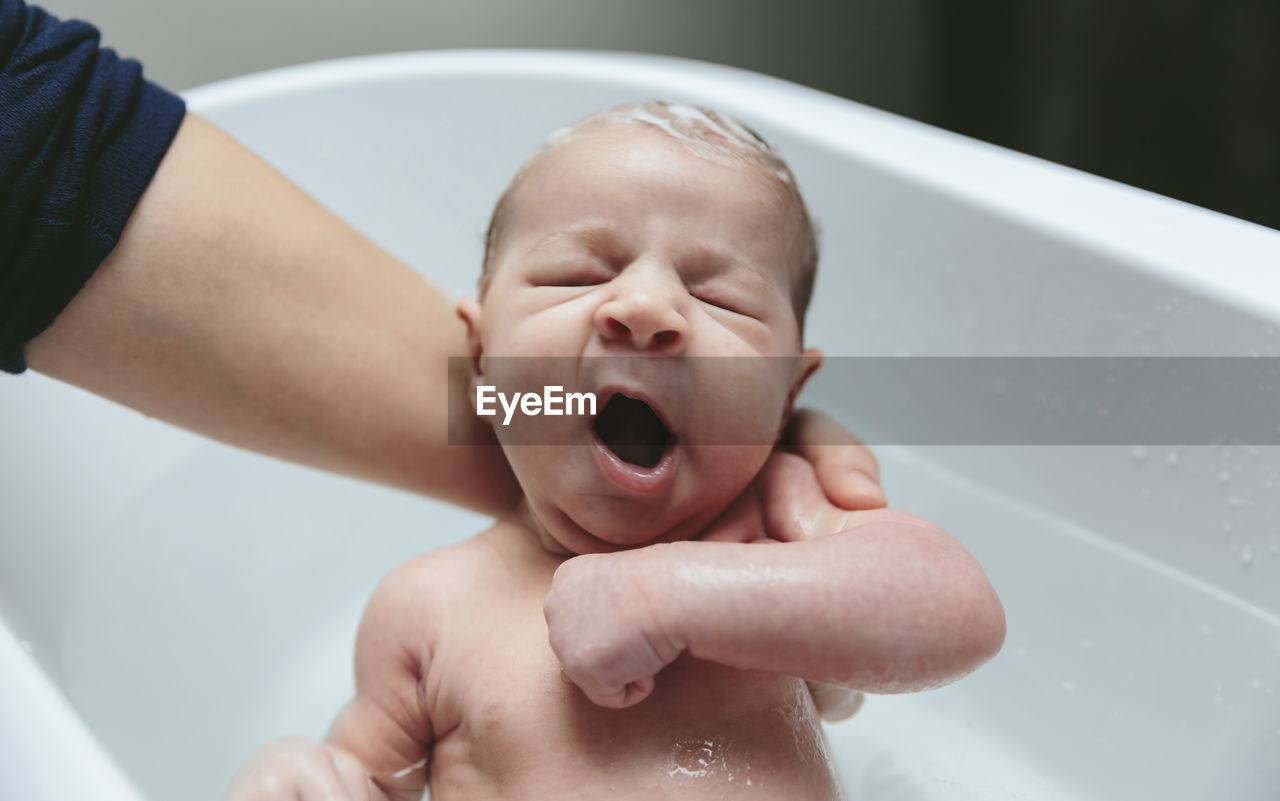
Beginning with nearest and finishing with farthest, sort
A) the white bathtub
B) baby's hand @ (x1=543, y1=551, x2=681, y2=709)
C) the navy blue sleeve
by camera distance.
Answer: baby's hand @ (x1=543, y1=551, x2=681, y2=709) → the navy blue sleeve → the white bathtub

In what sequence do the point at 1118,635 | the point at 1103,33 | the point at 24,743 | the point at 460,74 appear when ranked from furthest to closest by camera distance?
the point at 1103,33
the point at 460,74
the point at 1118,635
the point at 24,743

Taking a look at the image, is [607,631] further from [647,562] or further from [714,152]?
[714,152]

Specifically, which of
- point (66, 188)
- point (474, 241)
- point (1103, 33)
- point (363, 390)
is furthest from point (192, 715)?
point (1103, 33)

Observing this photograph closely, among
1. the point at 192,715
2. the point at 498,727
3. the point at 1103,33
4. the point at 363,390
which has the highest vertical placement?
the point at 1103,33

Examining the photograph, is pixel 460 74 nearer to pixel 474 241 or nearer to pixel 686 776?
pixel 474 241

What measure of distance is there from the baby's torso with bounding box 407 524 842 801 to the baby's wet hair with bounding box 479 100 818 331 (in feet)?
0.91

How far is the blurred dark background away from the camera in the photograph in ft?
5.50

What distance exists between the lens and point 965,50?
6.28 feet

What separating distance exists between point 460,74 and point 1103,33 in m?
1.09

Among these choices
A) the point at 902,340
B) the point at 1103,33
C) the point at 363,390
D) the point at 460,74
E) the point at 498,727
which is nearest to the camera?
the point at 498,727

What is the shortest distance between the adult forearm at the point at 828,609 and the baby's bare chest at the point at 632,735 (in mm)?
84

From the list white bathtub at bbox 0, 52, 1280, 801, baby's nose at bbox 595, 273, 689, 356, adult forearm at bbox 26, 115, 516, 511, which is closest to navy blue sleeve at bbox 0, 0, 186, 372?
adult forearm at bbox 26, 115, 516, 511

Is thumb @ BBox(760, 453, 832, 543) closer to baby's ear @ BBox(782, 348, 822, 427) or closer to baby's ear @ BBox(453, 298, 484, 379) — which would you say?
baby's ear @ BBox(782, 348, 822, 427)

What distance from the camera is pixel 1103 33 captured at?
180 cm
